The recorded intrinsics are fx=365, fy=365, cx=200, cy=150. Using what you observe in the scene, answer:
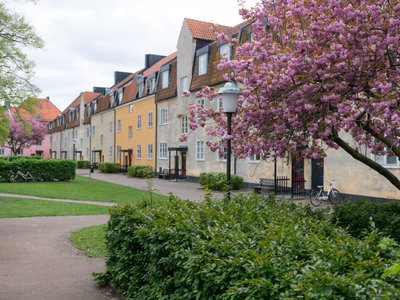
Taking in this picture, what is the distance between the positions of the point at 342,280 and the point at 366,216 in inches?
182

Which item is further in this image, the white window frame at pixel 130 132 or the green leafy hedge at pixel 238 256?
the white window frame at pixel 130 132

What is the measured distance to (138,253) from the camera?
4891mm

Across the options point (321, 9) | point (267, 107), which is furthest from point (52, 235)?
point (321, 9)

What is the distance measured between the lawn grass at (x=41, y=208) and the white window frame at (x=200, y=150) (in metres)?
13.3

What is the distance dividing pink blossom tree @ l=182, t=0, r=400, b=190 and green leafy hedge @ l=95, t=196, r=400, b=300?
1.76 meters

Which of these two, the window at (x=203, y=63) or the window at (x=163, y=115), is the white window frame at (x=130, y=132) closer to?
the window at (x=163, y=115)

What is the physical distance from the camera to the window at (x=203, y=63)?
85.3 feet

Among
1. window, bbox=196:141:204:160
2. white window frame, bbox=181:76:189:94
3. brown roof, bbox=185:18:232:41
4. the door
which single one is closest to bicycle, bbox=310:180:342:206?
the door

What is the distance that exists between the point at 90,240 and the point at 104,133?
4058 centimetres

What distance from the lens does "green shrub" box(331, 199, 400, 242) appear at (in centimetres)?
609

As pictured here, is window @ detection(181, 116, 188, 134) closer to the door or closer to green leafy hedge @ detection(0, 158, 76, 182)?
green leafy hedge @ detection(0, 158, 76, 182)

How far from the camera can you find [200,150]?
27125mm

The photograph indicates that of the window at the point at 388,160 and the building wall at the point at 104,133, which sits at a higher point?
the building wall at the point at 104,133

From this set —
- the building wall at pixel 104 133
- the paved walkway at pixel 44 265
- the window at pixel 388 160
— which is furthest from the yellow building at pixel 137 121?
the paved walkway at pixel 44 265
